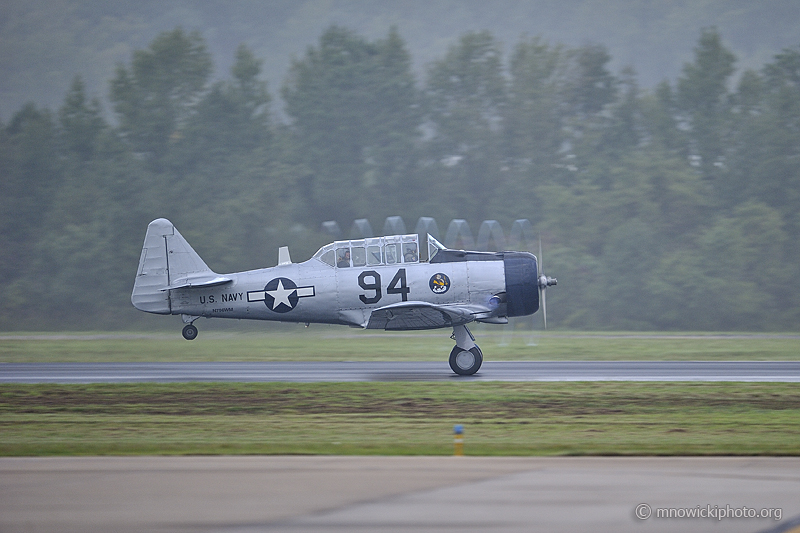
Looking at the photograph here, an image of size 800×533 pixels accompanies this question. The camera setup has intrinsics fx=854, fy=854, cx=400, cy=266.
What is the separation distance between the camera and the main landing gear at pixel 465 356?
22.1 meters

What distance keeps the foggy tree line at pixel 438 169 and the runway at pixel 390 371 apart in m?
22.3

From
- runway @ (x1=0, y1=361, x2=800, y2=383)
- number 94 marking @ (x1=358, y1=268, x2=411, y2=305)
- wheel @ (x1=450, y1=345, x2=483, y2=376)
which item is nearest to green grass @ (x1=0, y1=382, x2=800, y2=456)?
runway @ (x1=0, y1=361, x2=800, y2=383)

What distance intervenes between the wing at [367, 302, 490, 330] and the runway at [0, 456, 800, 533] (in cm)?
986

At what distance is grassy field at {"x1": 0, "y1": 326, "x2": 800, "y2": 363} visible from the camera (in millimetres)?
29266

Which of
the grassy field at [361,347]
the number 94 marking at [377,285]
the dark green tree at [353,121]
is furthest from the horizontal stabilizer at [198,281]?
the dark green tree at [353,121]

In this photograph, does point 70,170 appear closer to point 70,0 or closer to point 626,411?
point 626,411

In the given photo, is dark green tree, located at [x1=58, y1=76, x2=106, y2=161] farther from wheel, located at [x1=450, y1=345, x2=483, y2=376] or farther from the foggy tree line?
wheel, located at [x1=450, y1=345, x2=483, y2=376]

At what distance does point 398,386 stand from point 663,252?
39559 mm

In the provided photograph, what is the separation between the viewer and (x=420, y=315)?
22.0 m

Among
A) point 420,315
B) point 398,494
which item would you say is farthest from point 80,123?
point 398,494

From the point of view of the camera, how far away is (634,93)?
6994 cm

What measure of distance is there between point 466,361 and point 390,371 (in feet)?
8.30

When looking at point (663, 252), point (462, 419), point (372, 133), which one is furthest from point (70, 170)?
point (462, 419)

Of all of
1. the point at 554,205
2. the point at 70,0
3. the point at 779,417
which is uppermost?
the point at 70,0
